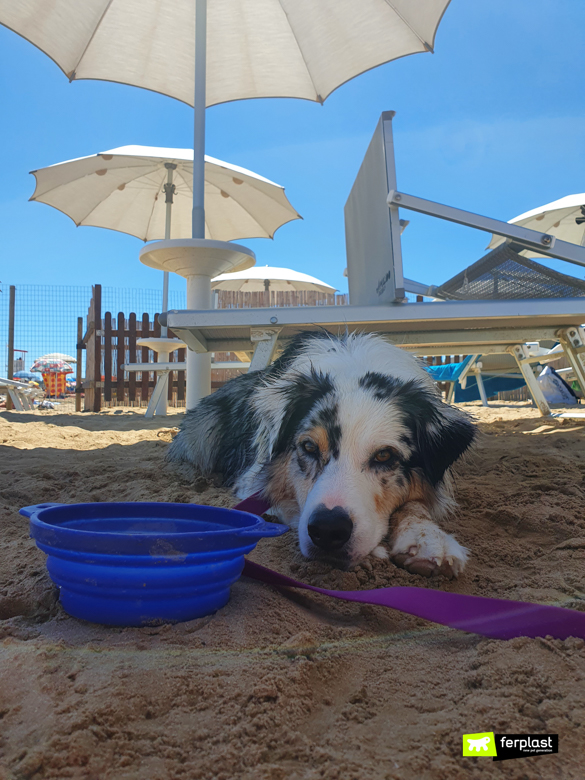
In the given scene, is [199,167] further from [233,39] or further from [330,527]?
[330,527]

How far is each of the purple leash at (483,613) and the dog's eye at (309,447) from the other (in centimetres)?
80

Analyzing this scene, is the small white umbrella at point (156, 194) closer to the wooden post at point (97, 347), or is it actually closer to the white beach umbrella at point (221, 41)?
the white beach umbrella at point (221, 41)

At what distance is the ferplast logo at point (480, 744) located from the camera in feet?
2.81

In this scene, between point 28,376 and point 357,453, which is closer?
point 357,453

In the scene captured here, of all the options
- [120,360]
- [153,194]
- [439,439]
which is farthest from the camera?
A: [120,360]

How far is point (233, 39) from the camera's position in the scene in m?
6.43

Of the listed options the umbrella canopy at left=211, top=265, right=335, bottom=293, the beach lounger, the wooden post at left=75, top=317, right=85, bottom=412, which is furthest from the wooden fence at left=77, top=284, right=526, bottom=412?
the beach lounger

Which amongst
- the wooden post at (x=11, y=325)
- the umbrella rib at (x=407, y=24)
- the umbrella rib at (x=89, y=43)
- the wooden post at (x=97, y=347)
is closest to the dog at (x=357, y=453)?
the umbrella rib at (x=407, y=24)

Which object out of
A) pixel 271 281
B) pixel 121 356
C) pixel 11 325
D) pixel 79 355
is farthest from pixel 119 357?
pixel 271 281

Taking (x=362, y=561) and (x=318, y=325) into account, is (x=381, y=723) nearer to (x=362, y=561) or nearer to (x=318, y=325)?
(x=362, y=561)

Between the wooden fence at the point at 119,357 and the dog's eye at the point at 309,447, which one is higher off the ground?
the wooden fence at the point at 119,357

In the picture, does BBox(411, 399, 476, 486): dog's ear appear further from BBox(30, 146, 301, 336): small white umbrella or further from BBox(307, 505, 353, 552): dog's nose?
BBox(30, 146, 301, 336): small white umbrella

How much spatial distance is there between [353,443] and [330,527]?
0.46 meters

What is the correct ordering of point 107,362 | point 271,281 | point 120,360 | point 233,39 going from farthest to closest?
point 271,281, point 120,360, point 107,362, point 233,39
